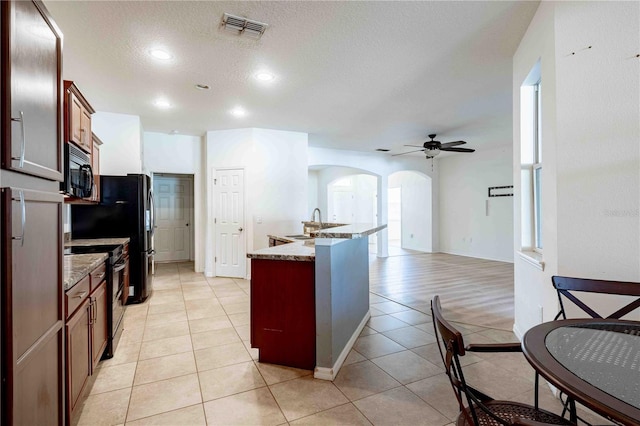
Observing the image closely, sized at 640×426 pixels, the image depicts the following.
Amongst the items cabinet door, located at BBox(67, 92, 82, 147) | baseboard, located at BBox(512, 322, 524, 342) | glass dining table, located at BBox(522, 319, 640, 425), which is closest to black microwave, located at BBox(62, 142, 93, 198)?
cabinet door, located at BBox(67, 92, 82, 147)

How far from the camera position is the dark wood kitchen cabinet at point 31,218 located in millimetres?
981

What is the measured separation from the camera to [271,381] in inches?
87.8

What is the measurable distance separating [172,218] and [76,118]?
4.95m

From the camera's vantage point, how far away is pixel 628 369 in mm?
991

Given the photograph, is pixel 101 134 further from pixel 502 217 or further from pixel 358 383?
pixel 502 217

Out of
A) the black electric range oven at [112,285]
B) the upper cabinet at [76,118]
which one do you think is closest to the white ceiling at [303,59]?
the upper cabinet at [76,118]

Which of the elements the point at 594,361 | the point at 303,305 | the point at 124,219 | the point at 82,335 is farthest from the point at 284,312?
the point at 124,219

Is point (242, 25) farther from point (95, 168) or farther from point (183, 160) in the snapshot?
point (183, 160)

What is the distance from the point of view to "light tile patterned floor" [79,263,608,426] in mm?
1860

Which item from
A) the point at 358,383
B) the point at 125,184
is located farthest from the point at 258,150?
the point at 358,383

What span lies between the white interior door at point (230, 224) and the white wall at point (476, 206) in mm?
5690

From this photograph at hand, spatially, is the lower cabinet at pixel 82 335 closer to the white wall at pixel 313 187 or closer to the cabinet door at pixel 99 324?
the cabinet door at pixel 99 324

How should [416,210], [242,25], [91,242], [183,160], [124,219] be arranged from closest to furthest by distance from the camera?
1. [242,25]
2. [91,242]
3. [124,219]
4. [183,160]
5. [416,210]

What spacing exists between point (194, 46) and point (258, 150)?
284 cm
